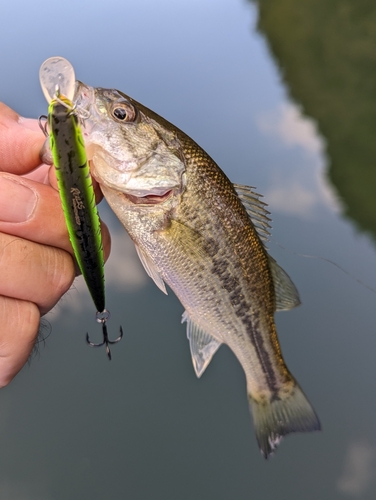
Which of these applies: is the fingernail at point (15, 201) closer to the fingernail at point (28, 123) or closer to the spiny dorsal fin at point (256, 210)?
the fingernail at point (28, 123)

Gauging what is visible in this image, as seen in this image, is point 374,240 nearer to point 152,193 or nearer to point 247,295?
point 247,295

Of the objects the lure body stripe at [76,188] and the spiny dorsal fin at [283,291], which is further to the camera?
the spiny dorsal fin at [283,291]

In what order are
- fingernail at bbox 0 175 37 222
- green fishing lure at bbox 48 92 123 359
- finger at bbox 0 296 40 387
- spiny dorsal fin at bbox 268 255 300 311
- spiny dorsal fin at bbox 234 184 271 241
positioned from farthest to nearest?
spiny dorsal fin at bbox 268 255 300 311 → spiny dorsal fin at bbox 234 184 271 241 → finger at bbox 0 296 40 387 → fingernail at bbox 0 175 37 222 → green fishing lure at bbox 48 92 123 359

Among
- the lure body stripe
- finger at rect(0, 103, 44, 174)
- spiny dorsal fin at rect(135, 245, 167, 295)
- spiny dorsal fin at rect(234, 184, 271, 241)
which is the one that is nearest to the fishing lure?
the lure body stripe

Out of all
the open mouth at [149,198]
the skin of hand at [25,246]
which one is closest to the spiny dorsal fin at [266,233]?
the open mouth at [149,198]

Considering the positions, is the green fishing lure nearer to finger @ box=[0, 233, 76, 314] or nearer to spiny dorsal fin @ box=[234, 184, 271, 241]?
finger @ box=[0, 233, 76, 314]

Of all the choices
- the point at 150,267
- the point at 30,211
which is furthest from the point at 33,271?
the point at 150,267

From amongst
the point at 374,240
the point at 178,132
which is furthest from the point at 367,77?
the point at 178,132
